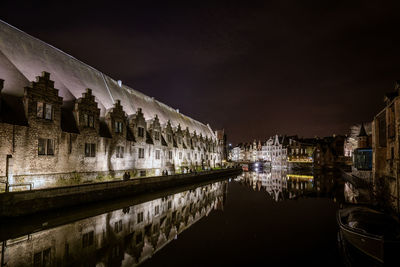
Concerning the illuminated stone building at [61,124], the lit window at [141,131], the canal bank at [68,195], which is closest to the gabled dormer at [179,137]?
the illuminated stone building at [61,124]

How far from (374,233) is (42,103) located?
24975 mm

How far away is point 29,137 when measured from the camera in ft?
64.5

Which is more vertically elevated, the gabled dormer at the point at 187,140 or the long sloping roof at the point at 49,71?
the long sloping roof at the point at 49,71

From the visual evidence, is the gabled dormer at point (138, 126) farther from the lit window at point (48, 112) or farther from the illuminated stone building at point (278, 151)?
the illuminated stone building at point (278, 151)

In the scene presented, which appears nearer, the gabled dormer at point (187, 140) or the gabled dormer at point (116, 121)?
the gabled dormer at point (116, 121)

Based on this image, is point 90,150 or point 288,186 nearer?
point 90,150

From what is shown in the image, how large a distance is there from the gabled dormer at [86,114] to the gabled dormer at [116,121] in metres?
2.65

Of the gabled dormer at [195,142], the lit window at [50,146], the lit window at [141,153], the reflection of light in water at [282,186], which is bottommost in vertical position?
the reflection of light in water at [282,186]

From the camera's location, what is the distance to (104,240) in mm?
12867

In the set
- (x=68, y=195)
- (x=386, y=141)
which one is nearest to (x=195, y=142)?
(x=386, y=141)

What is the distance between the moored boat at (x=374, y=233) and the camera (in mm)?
9508

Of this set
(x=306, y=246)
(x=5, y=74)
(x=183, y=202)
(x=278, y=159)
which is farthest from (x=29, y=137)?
(x=278, y=159)

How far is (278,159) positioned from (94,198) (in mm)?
112558

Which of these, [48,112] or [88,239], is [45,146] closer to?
[48,112]
